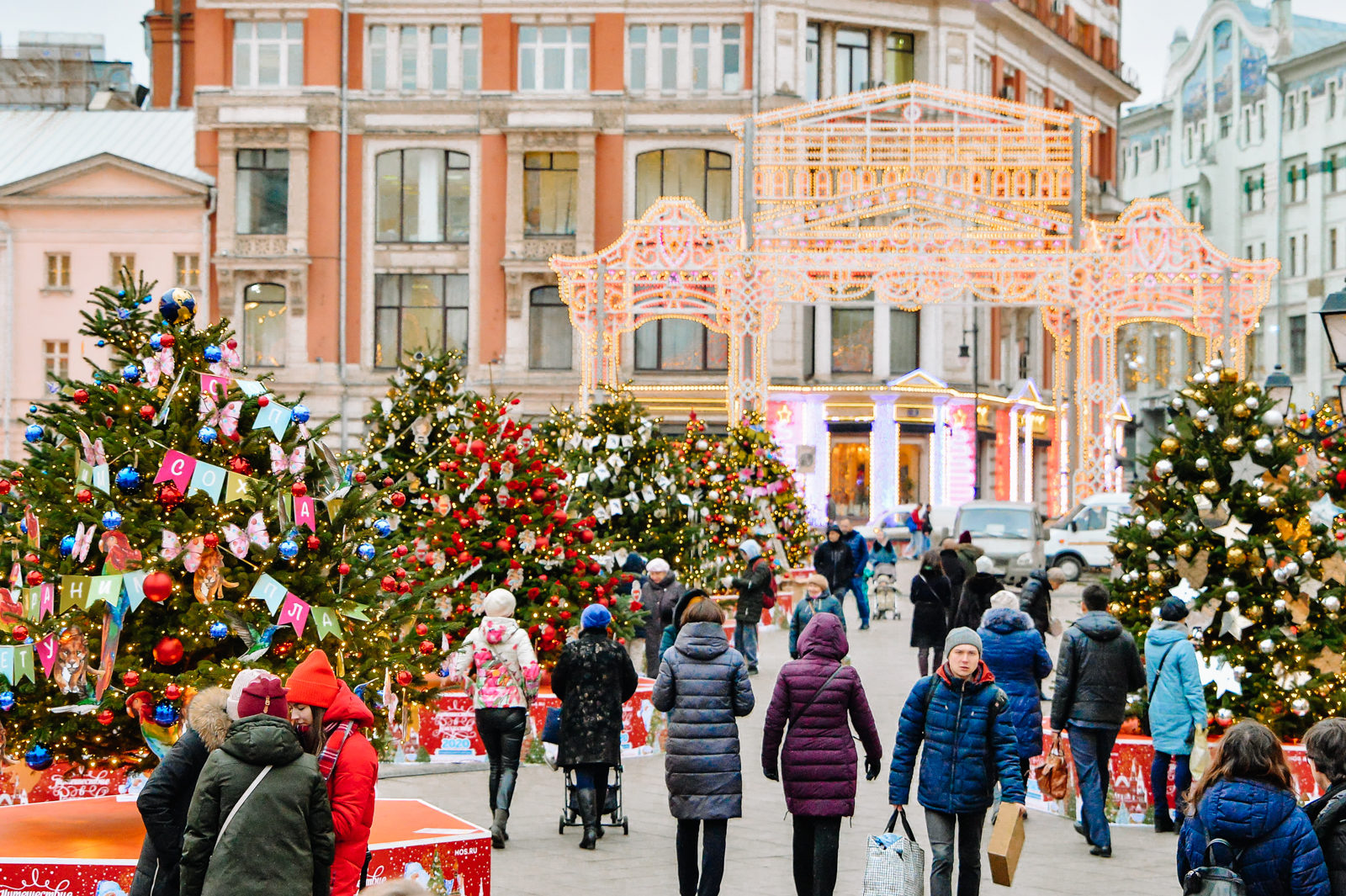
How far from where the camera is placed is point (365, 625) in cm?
983

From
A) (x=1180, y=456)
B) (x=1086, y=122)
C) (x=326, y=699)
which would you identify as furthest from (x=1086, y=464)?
(x=326, y=699)

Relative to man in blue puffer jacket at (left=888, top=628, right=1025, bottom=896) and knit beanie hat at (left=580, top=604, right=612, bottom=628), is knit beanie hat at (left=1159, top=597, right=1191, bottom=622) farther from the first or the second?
knit beanie hat at (left=580, top=604, right=612, bottom=628)

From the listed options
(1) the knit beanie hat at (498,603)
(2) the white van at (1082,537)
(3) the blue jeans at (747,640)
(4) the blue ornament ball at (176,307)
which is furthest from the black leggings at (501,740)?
(2) the white van at (1082,537)

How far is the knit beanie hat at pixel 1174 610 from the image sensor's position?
1127 centimetres

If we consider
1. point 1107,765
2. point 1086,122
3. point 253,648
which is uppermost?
point 1086,122

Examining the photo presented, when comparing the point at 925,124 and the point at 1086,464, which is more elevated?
the point at 925,124

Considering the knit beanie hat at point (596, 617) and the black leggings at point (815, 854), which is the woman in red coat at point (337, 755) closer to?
the black leggings at point (815, 854)

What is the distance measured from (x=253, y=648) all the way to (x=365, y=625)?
0.80 metres

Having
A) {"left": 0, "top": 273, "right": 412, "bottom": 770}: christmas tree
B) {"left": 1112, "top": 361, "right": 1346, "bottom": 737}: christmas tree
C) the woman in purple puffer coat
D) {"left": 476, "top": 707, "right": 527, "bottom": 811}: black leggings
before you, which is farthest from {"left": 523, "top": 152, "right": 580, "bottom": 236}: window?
the woman in purple puffer coat

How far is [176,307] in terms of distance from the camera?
9.75 metres

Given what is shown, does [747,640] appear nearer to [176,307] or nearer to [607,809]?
[607,809]

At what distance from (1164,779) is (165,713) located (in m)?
6.08

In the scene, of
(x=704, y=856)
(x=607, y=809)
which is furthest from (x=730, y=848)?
(x=704, y=856)

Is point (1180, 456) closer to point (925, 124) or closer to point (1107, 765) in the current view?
point (1107, 765)
